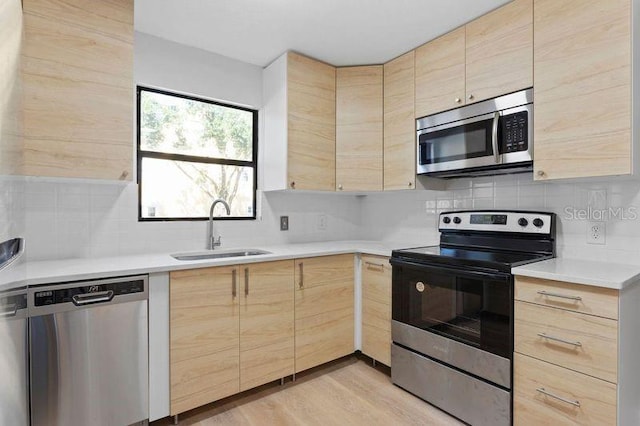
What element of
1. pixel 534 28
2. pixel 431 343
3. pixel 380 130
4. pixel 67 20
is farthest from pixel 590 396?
pixel 67 20

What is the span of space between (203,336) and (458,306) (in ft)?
4.79

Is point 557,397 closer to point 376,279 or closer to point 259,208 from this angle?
point 376,279

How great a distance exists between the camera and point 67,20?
1.63 metres

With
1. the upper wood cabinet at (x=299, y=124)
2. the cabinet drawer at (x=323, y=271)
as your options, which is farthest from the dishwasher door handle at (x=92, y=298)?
the upper wood cabinet at (x=299, y=124)

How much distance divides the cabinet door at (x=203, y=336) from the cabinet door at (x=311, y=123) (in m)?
0.96

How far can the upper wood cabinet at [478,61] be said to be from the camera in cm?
180

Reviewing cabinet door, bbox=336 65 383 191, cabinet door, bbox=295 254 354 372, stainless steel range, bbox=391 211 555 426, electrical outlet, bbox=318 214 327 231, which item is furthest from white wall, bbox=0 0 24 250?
electrical outlet, bbox=318 214 327 231

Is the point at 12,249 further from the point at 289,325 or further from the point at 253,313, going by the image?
the point at 289,325

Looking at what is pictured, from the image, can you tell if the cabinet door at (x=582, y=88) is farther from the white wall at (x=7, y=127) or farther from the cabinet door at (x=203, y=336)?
the white wall at (x=7, y=127)

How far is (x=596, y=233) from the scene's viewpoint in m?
1.80

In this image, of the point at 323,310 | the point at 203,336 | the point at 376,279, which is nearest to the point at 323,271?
the point at 323,310

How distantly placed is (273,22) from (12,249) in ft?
6.16

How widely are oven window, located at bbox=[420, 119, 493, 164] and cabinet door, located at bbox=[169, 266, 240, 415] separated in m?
1.53

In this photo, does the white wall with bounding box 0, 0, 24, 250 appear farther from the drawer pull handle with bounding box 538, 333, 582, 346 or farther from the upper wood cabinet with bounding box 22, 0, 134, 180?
the drawer pull handle with bounding box 538, 333, 582, 346
